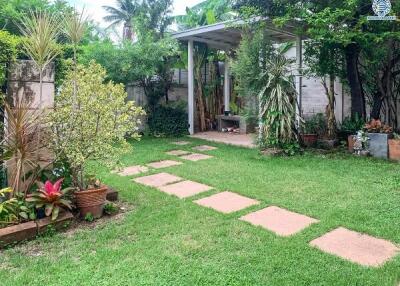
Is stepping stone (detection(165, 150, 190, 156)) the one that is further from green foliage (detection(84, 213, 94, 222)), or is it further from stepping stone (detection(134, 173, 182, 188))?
green foliage (detection(84, 213, 94, 222))

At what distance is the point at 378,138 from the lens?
22.0 feet

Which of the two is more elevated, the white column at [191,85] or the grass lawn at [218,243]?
the white column at [191,85]

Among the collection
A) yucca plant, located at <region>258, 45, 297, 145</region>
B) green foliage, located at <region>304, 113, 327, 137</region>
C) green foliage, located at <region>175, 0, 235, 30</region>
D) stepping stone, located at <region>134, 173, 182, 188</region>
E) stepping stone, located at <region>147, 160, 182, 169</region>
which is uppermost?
green foliage, located at <region>175, 0, 235, 30</region>

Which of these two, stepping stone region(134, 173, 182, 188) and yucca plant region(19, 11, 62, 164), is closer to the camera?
yucca plant region(19, 11, 62, 164)

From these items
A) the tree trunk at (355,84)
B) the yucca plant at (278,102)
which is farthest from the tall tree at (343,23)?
the yucca plant at (278,102)

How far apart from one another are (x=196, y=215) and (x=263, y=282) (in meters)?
1.48

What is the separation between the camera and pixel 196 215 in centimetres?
381

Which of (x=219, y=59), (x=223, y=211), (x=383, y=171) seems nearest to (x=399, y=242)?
(x=223, y=211)

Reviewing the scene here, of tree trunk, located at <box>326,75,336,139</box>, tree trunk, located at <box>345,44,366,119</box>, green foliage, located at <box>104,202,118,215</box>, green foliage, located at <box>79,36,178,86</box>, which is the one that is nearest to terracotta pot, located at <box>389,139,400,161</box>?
tree trunk, located at <box>345,44,366,119</box>

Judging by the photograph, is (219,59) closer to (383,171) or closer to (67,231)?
(383,171)

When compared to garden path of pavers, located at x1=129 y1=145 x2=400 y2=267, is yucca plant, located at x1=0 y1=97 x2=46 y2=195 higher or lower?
higher

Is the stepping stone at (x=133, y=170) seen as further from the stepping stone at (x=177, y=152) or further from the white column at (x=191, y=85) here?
the white column at (x=191, y=85)

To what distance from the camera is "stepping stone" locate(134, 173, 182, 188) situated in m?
5.26

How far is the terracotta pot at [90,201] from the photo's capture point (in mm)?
3771
